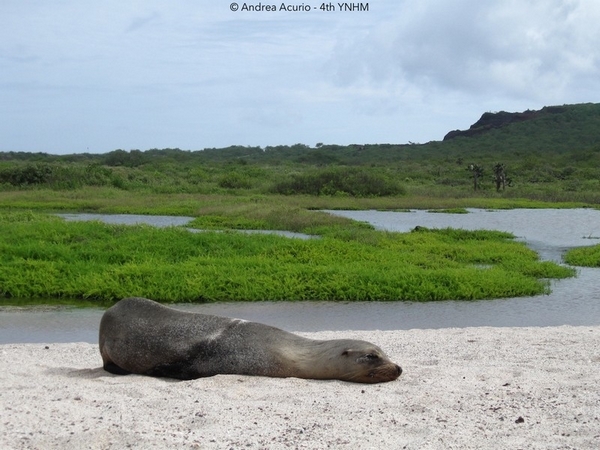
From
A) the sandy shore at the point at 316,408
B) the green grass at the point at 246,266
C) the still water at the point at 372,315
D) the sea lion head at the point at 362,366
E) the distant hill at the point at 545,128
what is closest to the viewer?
the sandy shore at the point at 316,408

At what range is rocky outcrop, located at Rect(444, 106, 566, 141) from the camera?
10988 centimetres

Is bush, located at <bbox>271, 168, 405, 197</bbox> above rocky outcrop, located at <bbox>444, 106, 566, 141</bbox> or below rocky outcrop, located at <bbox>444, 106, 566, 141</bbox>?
below

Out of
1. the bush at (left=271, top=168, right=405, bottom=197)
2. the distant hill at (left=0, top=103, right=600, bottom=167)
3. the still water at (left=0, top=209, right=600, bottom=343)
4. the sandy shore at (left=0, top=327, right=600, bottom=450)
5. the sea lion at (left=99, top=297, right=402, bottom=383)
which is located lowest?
the still water at (left=0, top=209, right=600, bottom=343)

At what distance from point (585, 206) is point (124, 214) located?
20369 millimetres

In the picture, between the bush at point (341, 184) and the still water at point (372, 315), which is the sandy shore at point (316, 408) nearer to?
the still water at point (372, 315)

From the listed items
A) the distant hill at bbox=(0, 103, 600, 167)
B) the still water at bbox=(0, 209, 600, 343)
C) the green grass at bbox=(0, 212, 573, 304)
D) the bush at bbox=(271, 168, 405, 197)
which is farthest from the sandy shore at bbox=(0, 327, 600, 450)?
the distant hill at bbox=(0, 103, 600, 167)

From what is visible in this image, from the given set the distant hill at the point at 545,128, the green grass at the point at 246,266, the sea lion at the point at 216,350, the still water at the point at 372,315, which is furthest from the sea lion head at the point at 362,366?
the distant hill at the point at 545,128

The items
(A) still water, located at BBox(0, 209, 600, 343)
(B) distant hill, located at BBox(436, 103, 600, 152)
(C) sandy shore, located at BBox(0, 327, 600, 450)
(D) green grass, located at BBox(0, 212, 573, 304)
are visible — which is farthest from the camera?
(B) distant hill, located at BBox(436, 103, 600, 152)

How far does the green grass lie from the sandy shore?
5.05 metres

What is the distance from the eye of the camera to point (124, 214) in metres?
29.1

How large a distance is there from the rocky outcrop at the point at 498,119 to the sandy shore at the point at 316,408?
10511 centimetres

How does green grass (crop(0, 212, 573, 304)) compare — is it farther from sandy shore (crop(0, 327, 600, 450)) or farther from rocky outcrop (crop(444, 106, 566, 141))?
rocky outcrop (crop(444, 106, 566, 141))

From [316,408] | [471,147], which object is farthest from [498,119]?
[316,408]

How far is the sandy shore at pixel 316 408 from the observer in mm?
4746
